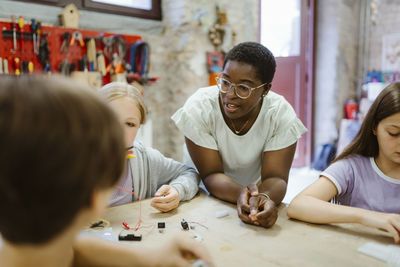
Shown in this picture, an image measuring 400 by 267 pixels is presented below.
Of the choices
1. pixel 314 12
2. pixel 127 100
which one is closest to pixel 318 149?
pixel 314 12

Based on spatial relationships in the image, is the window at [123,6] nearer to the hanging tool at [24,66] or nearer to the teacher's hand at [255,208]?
Answer: the hanging tool at [24,66]

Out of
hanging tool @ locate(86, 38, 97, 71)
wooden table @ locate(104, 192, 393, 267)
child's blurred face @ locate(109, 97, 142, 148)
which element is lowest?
wooden table @ locate(104, 192, 393, 267)

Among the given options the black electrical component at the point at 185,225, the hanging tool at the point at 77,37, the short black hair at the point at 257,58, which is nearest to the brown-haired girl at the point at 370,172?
the black electrical component at the point at 185,225

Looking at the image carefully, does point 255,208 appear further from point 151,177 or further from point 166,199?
point 151,177

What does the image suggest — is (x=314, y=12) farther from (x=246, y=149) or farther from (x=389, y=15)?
(x=246, y=149)

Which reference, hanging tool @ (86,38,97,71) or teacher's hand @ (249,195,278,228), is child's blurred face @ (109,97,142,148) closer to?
teacher's hand @ (249,195,278,228)

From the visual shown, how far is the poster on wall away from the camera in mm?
5406

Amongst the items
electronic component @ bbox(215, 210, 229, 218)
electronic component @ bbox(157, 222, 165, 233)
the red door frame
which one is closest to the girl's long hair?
electronic component @ bbox(215, 210, 229, 218)

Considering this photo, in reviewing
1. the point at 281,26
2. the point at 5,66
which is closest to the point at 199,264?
the point at 5,66

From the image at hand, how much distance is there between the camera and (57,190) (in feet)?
1.77

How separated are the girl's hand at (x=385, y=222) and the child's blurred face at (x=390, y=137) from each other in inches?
13.5

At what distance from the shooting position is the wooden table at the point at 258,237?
1.00 m

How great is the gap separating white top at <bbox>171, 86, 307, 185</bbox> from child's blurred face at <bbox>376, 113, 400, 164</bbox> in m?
0.35

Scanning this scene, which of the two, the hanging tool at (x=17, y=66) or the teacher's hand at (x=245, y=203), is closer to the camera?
the teacher's hand at (x=245, y=203)
